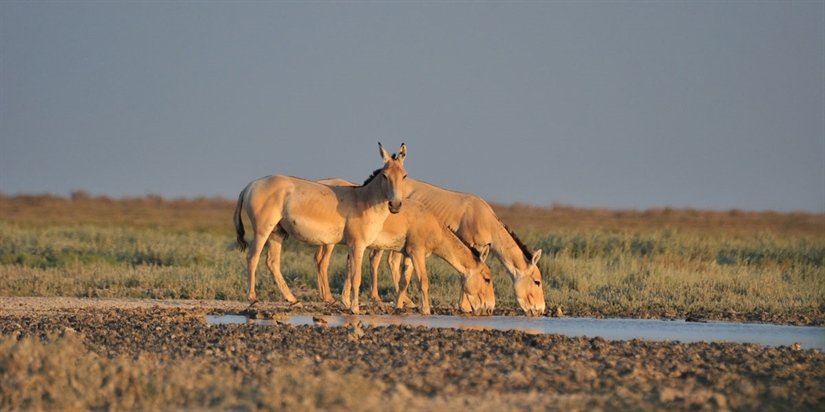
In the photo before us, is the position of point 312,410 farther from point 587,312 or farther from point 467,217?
point 467,217

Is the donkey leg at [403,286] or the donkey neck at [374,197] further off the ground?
the donkey neck at [374,197]

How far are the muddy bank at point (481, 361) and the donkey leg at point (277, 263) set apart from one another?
2665 millimetres

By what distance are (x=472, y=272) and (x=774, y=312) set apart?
186 inches

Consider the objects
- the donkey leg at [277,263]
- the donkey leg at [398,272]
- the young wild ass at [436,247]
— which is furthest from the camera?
the donkey leg at [398,272]

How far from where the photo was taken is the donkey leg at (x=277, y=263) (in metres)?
16.8

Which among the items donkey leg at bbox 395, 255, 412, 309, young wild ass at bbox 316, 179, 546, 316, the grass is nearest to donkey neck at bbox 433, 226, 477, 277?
young wild ass at bbox 316, 179, 546, 316

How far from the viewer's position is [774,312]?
16.5 metres

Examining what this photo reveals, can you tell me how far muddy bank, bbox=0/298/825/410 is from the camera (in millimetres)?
8539

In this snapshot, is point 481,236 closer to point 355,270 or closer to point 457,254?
point 457,254

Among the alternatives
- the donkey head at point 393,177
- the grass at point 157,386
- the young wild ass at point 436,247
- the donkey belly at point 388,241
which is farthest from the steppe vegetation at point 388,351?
the donkey head at point 393,177

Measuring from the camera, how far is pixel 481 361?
1034 centimetres

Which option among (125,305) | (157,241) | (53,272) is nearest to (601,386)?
(125,305)

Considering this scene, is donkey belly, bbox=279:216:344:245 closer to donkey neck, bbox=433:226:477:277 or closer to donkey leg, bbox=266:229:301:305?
donkey leg, bbox=266:229:301:305

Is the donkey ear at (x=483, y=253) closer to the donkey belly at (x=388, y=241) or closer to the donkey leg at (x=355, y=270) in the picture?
the donkey belly at (x=388, y=241)
